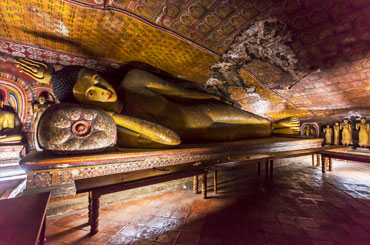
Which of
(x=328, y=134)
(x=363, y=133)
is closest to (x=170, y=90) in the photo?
(x=328, y=134)

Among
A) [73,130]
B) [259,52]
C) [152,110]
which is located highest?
[259,52]

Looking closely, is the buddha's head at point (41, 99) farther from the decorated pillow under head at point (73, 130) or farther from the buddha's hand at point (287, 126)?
the buddha's hand at point (287, 126)

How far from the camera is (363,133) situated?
4.94m

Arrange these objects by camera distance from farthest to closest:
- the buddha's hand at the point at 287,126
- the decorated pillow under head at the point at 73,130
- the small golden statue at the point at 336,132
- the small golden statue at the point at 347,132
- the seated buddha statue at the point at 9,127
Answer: the small golden statue at the point at 336,132 < the small golden statue at the point at 347,132 < the buddha's hand at the point at 287,126 < the seated buddha statue at the point at 9,127 < the decorated pillow under head at the point at 73,130

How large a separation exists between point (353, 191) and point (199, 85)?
4.37 m

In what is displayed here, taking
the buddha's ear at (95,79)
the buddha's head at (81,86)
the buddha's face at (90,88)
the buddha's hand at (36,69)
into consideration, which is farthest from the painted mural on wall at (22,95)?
the buddha's ear at (95,79)

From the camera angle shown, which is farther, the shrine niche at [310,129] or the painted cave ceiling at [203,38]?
the shrine niche at [310,129]

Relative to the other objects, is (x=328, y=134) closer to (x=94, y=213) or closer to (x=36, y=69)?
(x=94, y=213)

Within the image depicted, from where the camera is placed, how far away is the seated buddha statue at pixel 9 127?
12.1ft

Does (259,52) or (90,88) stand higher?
(259,52)

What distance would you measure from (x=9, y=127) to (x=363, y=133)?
10.2m

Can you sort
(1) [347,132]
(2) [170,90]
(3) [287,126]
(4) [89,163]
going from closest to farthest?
1. (4) [89,163]
2. (2) [170,90]
3. (3) [287,126]
4. (1) [347,132]

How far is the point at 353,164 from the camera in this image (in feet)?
14.3

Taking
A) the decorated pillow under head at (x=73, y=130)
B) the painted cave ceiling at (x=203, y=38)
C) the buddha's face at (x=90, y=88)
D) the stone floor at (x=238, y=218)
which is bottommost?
the stone floor at (x=238, y=218)
